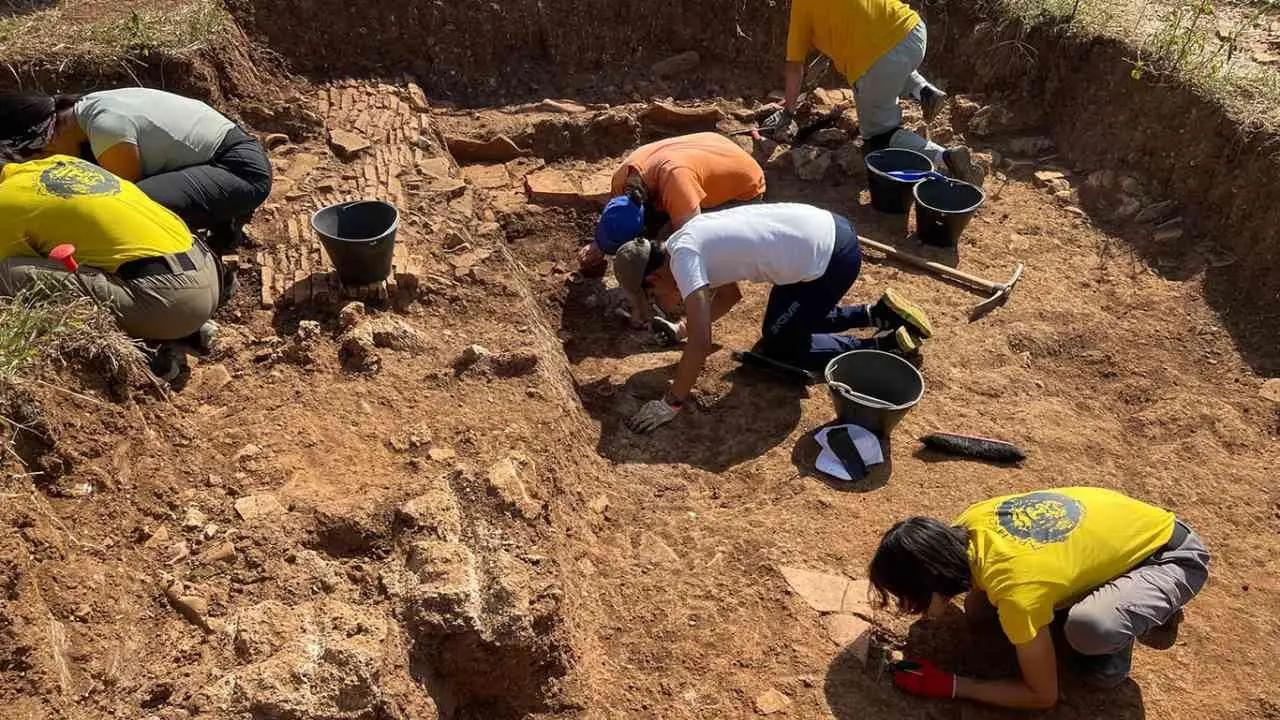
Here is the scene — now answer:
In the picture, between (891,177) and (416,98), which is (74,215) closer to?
(416,98)

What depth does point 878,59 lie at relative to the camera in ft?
18.8

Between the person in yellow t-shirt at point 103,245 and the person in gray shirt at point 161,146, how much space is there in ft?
1.21

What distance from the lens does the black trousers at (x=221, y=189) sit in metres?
4.25

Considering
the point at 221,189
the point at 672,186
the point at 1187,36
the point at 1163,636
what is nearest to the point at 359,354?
the point at 221,189

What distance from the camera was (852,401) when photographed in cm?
387

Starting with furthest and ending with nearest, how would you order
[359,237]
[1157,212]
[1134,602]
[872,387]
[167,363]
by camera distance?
[1157,212], [359,237], [872,387], [167,363], [1134,602]

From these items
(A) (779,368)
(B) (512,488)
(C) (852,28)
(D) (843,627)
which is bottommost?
(A) (779,368)

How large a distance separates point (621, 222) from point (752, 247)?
784mm

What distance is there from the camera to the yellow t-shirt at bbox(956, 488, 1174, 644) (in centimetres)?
262

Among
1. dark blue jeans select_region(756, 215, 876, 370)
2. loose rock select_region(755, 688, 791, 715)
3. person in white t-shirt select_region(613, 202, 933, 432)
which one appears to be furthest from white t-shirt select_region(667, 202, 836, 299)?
loose rock select_region(755, 688, 791, 715)

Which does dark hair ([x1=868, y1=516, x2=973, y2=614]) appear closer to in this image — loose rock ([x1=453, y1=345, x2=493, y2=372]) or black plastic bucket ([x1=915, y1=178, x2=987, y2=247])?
loose rock ([x1=453, y1=345, x2=493, y2=372])

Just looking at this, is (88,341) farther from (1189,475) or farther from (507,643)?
(1189,475)

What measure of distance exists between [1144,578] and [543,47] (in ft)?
Result: 19.4

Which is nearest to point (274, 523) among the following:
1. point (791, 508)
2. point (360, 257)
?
point (360, 257)
